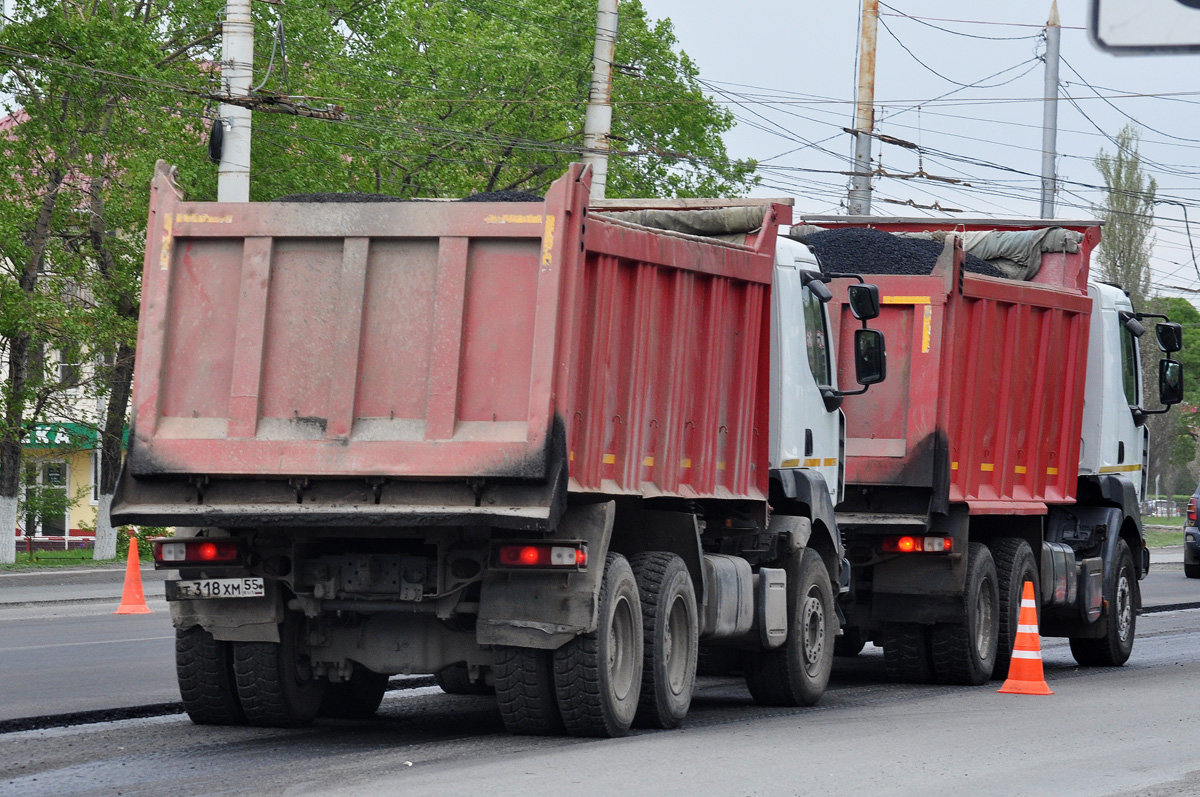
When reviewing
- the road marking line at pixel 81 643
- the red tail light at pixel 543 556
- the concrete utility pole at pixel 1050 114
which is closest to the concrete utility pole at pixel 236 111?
the road marking line at pixel 81 643

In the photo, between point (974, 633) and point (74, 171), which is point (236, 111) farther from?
point (74, 171)

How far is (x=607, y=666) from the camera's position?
9.28 meters

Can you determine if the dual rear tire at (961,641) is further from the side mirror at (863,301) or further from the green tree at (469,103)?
the green tree at (469,103)

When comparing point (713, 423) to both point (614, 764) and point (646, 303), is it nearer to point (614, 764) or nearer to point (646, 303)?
point (646, 303)

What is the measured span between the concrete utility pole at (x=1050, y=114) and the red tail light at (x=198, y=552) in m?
27.7

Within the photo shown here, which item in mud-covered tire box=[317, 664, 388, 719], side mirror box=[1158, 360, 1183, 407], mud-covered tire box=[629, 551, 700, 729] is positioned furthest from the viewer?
side mirror box=[1158, 360, 1183, 407]

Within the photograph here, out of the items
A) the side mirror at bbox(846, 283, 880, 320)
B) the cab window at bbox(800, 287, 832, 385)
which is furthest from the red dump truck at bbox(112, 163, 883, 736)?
the side mirror at bbox(846, 283, 880, 320)

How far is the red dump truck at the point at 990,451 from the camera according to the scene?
13.7m

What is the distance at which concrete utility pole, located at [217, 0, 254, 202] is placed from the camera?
20.0m

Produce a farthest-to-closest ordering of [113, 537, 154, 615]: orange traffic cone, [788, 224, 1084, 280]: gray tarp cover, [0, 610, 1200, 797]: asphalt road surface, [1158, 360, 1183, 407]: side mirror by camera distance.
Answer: [113, 537, 154, 615]: orange traffic cone
[1158, 360, 1183, 407]: side mirror
[788, 224, 1084, 280]: gray tarp cover
[0, 610, 1200, 797]: asphalt road surface

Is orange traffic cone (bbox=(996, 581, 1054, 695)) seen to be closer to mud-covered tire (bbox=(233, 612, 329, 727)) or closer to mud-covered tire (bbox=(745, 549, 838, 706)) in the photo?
mud-covered tire (bbox=(745, 549, 838, 706))

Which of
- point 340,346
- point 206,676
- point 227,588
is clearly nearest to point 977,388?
point 340,346

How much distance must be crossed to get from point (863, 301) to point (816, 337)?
0.40 metres

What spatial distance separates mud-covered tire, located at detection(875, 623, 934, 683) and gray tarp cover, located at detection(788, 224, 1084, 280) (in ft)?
11.5
